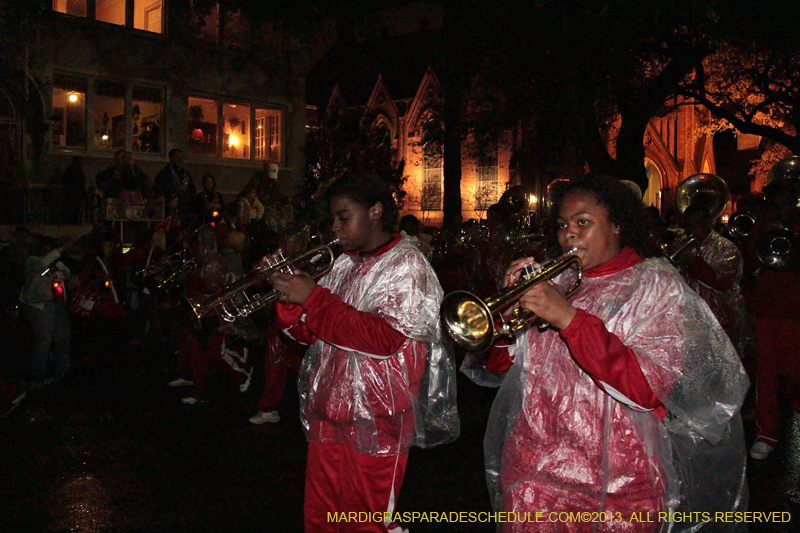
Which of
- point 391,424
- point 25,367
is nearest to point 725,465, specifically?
point 391,424

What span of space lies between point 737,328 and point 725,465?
5.20 meters

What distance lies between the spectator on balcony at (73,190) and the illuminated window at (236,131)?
16.8 feet

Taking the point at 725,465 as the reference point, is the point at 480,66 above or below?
above

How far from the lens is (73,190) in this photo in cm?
1505

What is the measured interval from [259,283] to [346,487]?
1.17 metres

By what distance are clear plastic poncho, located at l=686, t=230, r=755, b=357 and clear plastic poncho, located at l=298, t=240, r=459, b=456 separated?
412cm

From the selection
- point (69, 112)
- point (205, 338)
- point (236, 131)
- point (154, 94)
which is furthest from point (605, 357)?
point (236, 131)

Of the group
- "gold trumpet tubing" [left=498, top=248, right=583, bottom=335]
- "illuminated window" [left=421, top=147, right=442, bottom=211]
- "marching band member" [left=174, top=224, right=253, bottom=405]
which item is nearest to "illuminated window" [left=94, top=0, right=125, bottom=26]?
"marching band member" [left=174, top=224, right=253, bottom=405]

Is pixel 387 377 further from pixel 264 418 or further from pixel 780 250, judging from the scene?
pixel 780 250

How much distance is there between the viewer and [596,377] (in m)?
2.30

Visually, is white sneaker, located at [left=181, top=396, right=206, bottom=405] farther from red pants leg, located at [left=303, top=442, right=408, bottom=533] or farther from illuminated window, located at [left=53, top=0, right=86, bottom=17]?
illuminated window, located at [left=53, top=0, right=86, bottom=17]

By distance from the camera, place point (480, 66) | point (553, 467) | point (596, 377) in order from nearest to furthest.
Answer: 1. point (596, 377)
2. point (553, 467)
3. point (480, 66)

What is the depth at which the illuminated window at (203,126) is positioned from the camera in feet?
62.2

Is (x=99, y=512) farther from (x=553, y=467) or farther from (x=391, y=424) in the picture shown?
(x=553, y=467)
